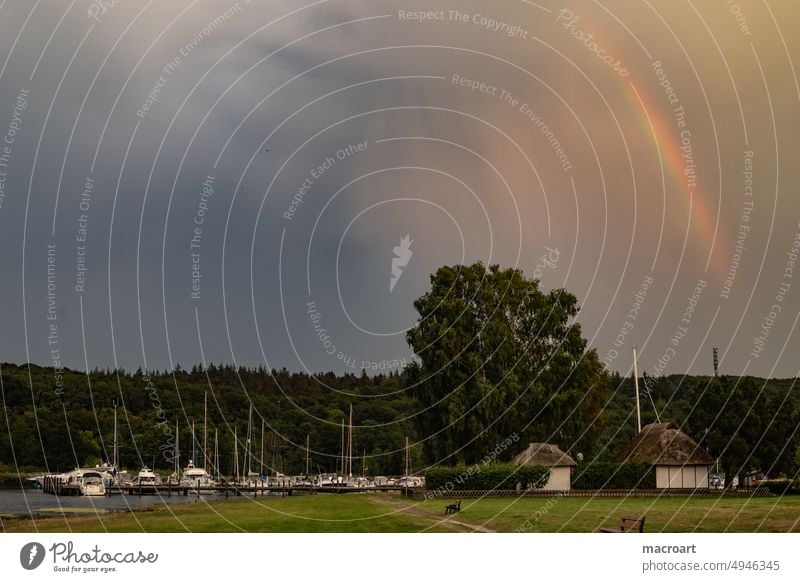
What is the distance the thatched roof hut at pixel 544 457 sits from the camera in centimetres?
5581

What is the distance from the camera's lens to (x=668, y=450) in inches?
2277

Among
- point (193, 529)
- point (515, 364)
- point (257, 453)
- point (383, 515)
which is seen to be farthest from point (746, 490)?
point (257, 453)

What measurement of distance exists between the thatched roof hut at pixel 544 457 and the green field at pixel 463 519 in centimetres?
980

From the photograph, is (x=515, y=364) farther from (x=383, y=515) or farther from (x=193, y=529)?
(x=193, y=529)

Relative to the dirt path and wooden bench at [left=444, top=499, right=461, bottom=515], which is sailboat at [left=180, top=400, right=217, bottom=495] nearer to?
the dirt path

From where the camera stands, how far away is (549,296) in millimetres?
66375

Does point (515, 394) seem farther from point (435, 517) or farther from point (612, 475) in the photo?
point (435, 517)

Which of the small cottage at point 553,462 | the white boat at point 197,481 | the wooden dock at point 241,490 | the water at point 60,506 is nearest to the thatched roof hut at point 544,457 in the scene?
the small cottage at point 553,462

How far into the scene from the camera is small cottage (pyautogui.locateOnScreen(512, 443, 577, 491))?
182 ft

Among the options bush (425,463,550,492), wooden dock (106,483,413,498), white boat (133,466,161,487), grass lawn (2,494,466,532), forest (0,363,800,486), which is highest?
forest (0,363,800,486)

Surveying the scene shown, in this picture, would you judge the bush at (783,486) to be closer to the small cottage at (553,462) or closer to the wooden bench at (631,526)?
the small cottage at (553,462)

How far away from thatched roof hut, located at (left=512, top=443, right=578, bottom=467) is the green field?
9.80 m

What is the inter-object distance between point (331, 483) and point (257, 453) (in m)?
19.4

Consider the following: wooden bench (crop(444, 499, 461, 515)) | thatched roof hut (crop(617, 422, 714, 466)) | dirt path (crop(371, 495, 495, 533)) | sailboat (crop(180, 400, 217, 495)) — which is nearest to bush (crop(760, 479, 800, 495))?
thatched roof hut (crop(617, 422, 714, 466))
